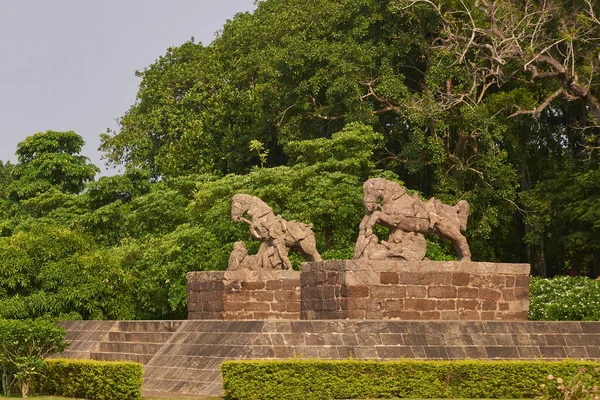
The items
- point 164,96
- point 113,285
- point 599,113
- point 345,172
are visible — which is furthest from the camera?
point 164,96

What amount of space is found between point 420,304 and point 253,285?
4474mm

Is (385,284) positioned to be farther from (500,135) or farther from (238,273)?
(500,135)

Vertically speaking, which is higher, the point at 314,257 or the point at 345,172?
the point at 345,172

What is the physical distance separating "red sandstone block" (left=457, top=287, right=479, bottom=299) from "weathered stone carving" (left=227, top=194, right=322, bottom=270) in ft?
13.5

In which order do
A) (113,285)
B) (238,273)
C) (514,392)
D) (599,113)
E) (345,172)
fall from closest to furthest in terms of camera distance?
1. (514,392)
2. (238,273)
3. (113,285)
4. (599,113)
5. (345,172)

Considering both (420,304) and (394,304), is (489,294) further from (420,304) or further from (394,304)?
(394,304)

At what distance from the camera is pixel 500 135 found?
3319 cm

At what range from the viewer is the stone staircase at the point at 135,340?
23.5 metres

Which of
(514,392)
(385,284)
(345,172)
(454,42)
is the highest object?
(454,42)

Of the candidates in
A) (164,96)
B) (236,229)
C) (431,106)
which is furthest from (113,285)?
(164,96)

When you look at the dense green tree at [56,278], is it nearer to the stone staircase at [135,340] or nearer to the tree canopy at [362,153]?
the tree canopy at [362,153]

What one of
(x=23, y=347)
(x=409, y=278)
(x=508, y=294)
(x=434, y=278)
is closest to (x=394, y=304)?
(x=409, y=278)

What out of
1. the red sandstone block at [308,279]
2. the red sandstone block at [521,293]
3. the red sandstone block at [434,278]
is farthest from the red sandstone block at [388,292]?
the red sandstone block at [521,293]

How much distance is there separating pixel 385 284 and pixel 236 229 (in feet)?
38.6
